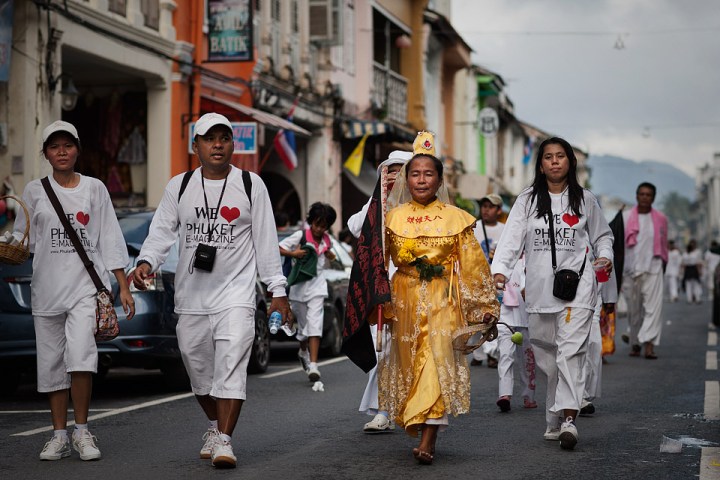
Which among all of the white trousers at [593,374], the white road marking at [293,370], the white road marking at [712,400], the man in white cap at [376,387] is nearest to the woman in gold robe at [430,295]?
the man in white cap at [376,387]

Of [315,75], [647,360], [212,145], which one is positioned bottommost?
[647,360]

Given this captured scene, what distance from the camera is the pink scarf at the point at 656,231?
1591 cm

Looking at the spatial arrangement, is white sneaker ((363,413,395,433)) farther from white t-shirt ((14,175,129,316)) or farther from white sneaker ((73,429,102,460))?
white t-shirt ((14,175,129,316))

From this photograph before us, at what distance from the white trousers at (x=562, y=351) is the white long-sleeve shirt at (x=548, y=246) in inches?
3.2

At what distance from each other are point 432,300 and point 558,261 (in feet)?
3.72

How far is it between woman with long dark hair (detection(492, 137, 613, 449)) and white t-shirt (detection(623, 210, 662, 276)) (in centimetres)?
770

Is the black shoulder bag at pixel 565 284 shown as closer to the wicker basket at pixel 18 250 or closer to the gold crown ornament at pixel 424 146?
the gold crown ornament at pixel 424 146

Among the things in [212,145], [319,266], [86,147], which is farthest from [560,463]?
[86,147]

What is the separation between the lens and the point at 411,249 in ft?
25.0

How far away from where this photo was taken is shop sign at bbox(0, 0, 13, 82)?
15688 millimetres

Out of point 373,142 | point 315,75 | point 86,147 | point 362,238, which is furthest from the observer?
point 373,142

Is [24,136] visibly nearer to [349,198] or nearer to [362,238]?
[362,238]

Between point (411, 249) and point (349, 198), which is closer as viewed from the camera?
point (411, 249)

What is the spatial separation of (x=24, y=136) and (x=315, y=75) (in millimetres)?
13127
